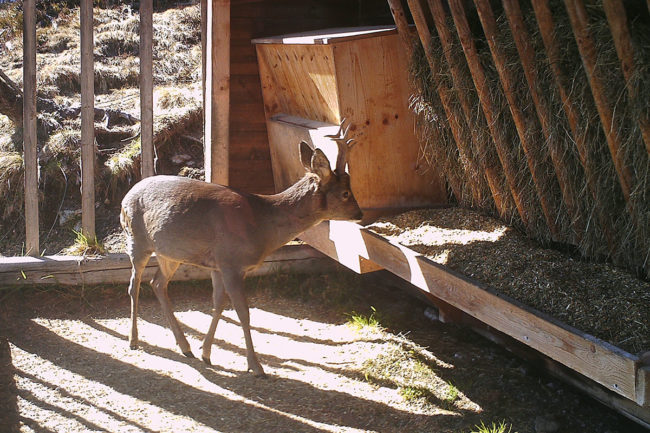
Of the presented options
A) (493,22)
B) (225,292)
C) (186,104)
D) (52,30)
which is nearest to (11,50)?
(52,30)

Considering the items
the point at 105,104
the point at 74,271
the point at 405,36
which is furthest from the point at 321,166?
the point at 105,104

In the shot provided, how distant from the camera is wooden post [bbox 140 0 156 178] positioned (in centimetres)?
762

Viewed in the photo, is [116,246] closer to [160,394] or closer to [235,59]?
[235,59]

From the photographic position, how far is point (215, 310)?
6484mm

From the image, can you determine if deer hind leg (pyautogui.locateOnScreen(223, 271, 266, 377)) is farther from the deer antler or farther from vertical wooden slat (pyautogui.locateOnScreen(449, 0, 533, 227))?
vertical wooden slat (pyautogui.locateOnScreen(449, 0, 533, 227))

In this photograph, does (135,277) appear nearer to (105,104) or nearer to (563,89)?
(563,89)

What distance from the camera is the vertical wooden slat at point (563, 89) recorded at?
14.9 feet

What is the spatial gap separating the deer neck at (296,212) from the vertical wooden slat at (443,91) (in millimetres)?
1218

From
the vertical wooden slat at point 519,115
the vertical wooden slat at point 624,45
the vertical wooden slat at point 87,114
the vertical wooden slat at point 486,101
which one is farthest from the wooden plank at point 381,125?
the vertical wooden slat at point 87,114

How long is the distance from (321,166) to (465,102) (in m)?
1.27

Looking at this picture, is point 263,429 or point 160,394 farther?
point 160,394

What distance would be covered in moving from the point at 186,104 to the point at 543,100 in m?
6.71

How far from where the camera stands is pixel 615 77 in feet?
14.0

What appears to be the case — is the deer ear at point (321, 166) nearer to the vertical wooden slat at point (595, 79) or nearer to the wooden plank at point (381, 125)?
the wooden plank at point (381, 125)
